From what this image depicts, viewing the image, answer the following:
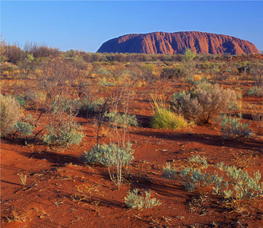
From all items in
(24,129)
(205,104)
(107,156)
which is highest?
(205,104)

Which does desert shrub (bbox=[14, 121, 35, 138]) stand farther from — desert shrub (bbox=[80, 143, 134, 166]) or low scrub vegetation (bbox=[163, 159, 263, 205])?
low scrub vegetation (bbox=[163, 159, 263, 205])

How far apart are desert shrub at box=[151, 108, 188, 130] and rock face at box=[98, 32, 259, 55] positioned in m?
96.5

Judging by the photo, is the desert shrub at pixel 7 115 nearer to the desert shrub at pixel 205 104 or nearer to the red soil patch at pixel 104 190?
the red soil patch at pixel 104 190

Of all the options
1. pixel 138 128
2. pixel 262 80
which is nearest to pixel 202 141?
pixel 138 128

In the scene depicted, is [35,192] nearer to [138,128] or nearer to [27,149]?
[27,149]

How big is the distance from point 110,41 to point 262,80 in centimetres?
11713

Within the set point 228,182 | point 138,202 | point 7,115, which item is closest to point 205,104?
point 228,182

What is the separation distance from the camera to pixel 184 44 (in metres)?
105

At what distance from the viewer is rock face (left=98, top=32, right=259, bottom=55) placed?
102 metres

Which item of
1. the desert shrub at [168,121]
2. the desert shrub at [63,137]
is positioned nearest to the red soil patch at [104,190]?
the desert shrub at [63,137]

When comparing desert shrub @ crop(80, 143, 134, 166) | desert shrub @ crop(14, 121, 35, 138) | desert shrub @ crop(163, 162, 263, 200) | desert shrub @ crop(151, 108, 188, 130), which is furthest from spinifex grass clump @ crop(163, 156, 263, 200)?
desert shrub @ crop(14, 121, 35, 138)

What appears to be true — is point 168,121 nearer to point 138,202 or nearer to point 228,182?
point 228,182

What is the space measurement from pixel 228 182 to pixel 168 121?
416cm

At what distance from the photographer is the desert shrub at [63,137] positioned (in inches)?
213
